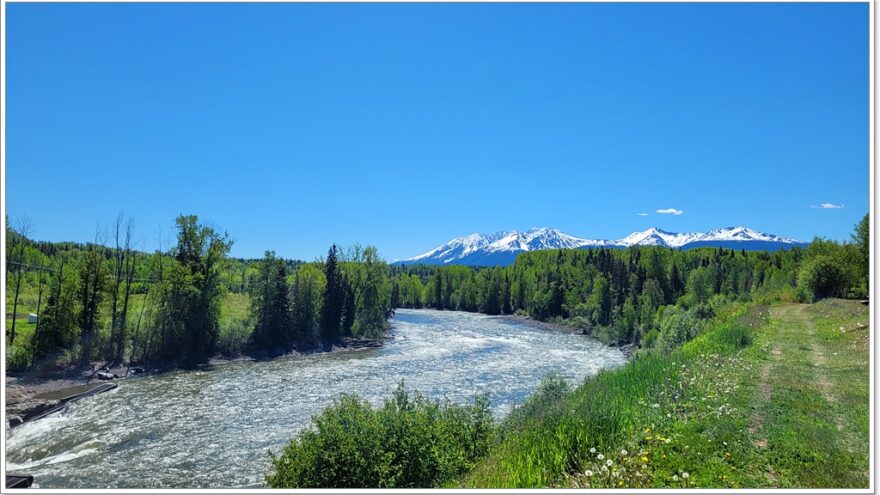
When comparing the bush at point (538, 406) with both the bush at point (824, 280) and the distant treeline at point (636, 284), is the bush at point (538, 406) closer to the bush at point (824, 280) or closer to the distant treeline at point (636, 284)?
the distant treeline at point (636, 284)

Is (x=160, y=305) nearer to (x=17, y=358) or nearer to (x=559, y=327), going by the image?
(x=17, y=358)

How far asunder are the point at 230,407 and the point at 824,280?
4379 cm

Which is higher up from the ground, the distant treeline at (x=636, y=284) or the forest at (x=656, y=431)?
the distant treeline at (x=636, y=284)

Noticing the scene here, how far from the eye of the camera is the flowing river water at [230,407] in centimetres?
1773

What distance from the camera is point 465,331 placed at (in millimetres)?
66375

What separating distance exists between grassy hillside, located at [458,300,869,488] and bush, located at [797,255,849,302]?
29.6 meters

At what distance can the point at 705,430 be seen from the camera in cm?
885

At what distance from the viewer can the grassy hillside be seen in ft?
24.0

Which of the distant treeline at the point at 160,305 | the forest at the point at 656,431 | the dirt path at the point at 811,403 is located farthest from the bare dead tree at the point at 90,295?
the dirt path at the point at 811,403

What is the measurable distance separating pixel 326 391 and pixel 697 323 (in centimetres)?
2419

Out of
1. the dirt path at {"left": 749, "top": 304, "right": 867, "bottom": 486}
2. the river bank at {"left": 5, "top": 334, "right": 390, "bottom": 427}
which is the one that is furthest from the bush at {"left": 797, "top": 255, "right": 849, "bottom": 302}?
the river bank at {"left": 5, "top": 334, "right": 390, "bottom": 427}

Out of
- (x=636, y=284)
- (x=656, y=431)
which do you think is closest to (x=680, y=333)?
(x=656, y=431)

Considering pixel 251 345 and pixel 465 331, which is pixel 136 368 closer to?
pixel 251 345

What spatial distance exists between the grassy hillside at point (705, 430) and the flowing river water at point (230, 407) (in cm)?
1101
